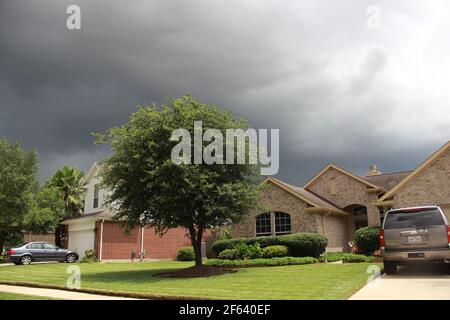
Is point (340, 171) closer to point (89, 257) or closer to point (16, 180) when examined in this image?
point (89, 257)

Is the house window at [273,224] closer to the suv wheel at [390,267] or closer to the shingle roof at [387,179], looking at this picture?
the shingle roof at [387,179]

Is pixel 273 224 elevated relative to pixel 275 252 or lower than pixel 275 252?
elevated

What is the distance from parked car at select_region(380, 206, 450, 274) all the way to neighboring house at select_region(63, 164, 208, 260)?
66.2ft

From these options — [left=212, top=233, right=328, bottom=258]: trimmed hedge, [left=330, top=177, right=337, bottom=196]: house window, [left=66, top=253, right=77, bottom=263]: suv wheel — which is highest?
[left=330, top=177, right=337, bottom=196]: house window

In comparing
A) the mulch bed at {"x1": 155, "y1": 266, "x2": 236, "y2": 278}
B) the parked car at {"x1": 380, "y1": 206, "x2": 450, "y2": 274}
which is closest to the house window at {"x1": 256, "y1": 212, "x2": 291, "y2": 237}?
the mulch bed at {"x1": 155, "y1": 266, "x2": 236, "y2": 278}

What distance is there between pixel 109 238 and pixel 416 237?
23.2 metres

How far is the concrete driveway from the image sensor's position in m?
8.58

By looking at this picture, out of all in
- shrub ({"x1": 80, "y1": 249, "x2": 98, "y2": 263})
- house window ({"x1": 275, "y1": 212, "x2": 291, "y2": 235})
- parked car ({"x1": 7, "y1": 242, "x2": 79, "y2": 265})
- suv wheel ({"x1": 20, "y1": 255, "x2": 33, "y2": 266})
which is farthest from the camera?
shrub ({"x1": 80, "y1": 249, "x2": 98, "y2": 263})

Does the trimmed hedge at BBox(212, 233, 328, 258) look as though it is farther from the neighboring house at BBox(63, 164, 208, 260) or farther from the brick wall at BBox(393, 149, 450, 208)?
the neighboring house at BBox(63, 164, 208, 260)

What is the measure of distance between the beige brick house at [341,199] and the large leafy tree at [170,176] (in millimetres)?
5547

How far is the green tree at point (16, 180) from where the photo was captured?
1046 inches

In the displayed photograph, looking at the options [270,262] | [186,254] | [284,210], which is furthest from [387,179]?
[270,262]

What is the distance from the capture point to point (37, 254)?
2752cm
